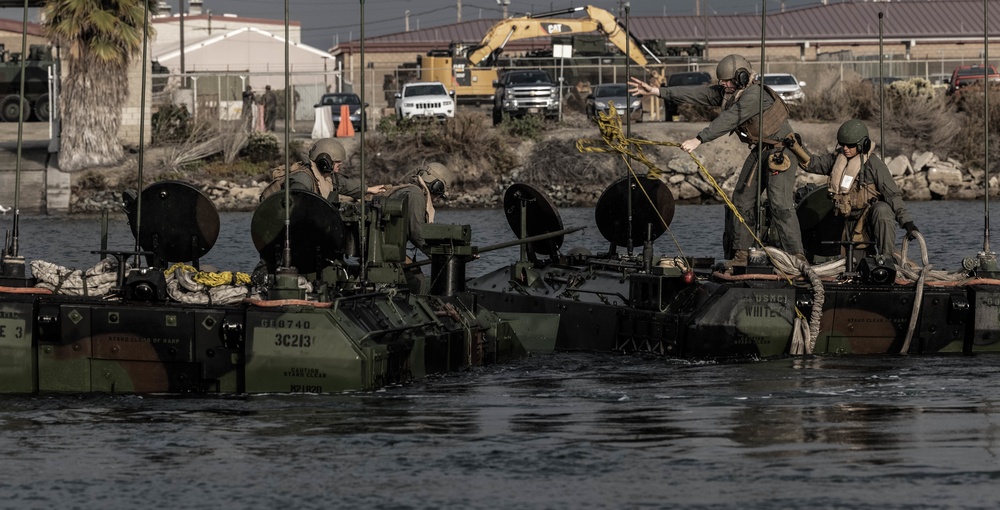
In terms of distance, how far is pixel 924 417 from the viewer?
46.4 feet

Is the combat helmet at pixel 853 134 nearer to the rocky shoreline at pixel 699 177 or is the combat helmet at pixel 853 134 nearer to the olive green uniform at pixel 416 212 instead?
the olive green uniform at pixel 416 212

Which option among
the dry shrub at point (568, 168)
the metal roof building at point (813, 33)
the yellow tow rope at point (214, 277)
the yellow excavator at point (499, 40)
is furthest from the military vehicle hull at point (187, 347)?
the metal roof building at point (813, 33)

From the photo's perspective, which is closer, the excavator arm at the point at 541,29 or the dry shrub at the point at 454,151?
the dry shrub at the point at 454,151

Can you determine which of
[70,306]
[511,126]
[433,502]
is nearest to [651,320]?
[70,306]

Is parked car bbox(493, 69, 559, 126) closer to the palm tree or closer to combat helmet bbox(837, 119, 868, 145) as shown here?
the palm tree

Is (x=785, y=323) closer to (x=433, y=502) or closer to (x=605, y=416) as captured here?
(x=605, y=416)

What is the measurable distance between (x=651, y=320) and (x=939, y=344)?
2776mm

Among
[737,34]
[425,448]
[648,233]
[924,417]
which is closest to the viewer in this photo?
[425,448]

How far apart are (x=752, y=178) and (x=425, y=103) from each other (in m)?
36.6

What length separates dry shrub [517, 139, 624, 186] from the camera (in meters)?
52.4

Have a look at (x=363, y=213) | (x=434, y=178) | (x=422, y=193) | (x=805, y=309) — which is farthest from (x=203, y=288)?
(x=805, y=309)

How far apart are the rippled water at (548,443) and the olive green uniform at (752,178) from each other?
5.92 ft

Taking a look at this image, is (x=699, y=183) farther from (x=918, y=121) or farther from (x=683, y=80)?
(x=918, y=121)

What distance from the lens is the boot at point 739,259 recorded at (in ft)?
60.9
